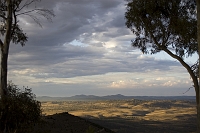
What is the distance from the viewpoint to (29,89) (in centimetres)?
1348

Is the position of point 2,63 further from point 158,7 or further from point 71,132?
point 158,7

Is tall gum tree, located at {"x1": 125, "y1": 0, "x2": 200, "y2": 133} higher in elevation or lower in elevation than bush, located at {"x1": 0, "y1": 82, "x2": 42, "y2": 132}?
higher

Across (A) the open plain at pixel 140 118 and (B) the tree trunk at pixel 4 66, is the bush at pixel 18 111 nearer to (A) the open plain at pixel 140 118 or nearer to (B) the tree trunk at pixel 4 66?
(B) the tree trunk at pixel 4 66

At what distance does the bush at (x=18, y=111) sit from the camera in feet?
42.6

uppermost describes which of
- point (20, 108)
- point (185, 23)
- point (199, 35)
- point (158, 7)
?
point (158, 7)

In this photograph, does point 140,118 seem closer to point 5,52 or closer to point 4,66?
point 5,52

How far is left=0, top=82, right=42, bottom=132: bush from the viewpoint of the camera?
13.0 metres

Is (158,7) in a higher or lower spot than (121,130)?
higher

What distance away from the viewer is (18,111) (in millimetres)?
13094

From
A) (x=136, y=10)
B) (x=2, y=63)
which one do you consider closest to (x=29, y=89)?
(x=2, y=63)

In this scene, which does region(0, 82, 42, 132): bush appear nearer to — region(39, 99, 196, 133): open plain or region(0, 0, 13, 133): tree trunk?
region(0, 0, 13, 133): tree trunk

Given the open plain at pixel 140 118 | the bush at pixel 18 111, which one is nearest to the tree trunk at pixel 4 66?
the bush at pixel 18 111

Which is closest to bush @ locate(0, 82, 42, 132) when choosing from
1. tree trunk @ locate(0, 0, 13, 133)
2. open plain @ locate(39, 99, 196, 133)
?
tree trunk @ locate(0, 0, 13, 133)

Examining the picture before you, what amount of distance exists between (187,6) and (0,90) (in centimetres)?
1215
